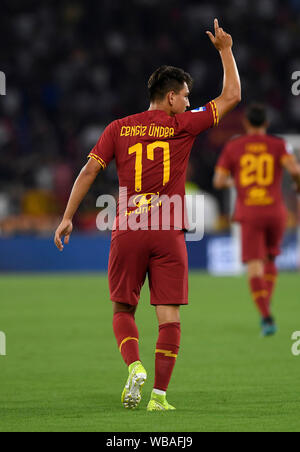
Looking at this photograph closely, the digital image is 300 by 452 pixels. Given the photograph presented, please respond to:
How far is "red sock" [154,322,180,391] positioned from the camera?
5254mm

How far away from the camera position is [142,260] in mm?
5371

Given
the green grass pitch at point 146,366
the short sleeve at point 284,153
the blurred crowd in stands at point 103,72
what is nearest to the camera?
the green grass pitch at point 146,366

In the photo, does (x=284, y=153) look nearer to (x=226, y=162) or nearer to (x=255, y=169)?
(x=255, y=169)

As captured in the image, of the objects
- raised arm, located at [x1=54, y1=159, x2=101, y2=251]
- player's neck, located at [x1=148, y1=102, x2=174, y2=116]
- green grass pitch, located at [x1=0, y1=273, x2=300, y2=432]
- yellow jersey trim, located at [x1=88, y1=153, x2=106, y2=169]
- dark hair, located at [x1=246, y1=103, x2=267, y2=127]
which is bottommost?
green grass pitch, located at [x1=0, y1=273, x2=300, y2=432]

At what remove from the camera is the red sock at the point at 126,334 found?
5.36 metres

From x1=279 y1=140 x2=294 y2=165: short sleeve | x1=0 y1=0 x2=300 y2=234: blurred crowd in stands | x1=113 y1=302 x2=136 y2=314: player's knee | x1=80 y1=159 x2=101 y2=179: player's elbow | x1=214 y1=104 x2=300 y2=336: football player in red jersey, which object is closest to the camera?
x1=80 y1=159 x2=101 y2=179: player's elbow

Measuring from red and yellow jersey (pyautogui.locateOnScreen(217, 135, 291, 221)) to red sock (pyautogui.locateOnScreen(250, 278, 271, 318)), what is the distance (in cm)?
65

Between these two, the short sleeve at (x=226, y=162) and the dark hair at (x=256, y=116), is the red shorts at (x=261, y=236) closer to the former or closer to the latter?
the short sleeve at (x=226, y=162)

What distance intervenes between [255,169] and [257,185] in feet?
0.56

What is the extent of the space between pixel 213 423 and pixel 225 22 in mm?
18201

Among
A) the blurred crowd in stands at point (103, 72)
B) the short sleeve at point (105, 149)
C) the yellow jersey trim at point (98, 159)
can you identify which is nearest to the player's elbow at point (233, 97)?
the short sleeve at point (105, 149)

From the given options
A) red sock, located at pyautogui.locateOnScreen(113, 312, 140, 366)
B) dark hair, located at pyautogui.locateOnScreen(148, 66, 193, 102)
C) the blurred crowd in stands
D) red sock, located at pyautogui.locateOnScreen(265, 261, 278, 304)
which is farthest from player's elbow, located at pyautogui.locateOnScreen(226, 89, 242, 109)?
the blurred crowd in stands

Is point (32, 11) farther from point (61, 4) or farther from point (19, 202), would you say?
point (19, 202)

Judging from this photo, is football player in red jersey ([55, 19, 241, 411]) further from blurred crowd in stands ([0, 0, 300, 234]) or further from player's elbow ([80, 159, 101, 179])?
blurred crowd in stands ([0, 0, 300, 234])
